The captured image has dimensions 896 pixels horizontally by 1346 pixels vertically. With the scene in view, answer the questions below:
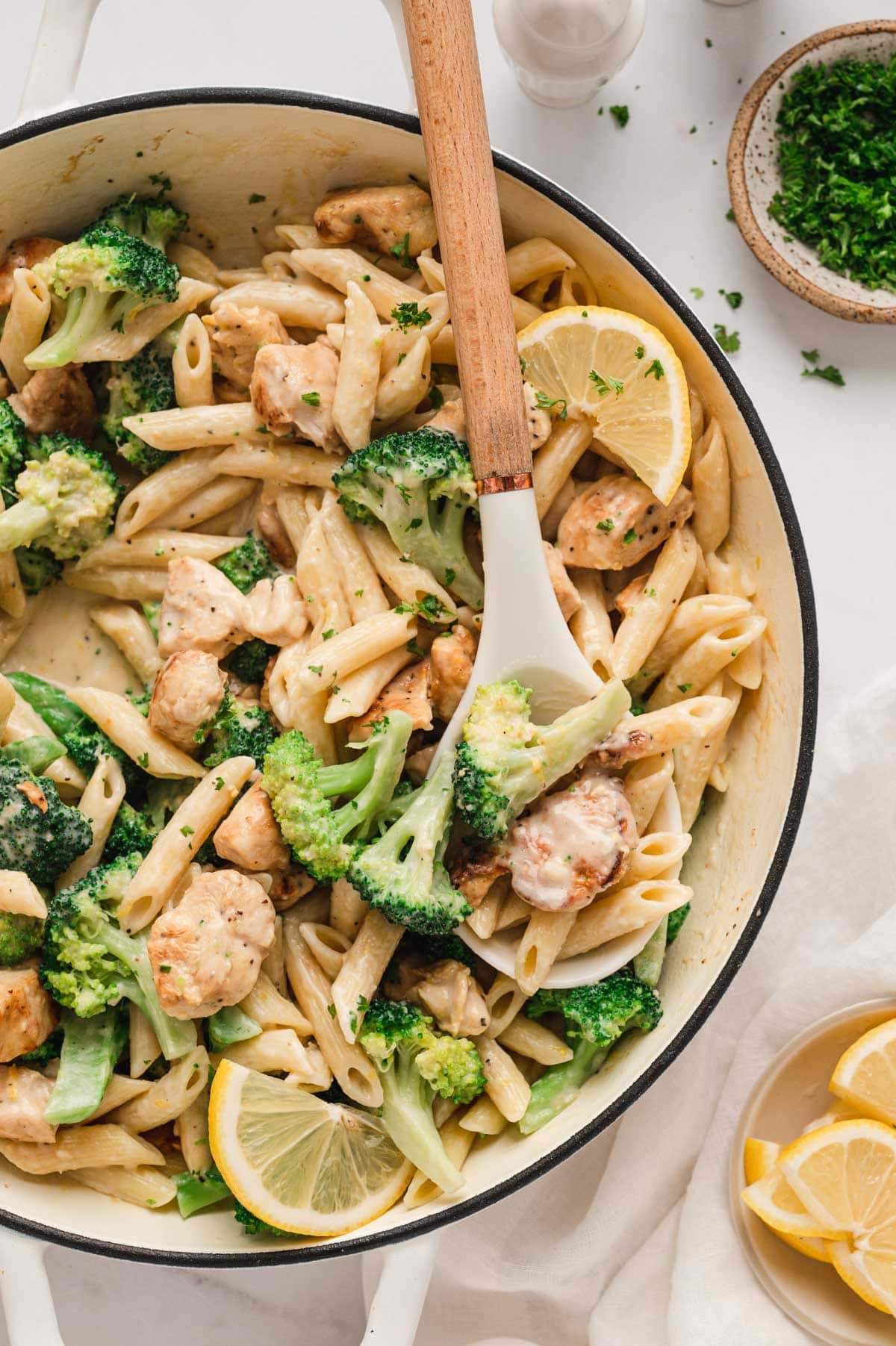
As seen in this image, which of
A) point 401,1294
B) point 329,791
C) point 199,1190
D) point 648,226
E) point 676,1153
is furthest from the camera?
point 648,226

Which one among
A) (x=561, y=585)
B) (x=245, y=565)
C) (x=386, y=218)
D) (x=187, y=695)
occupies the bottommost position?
(x=187, y=695)

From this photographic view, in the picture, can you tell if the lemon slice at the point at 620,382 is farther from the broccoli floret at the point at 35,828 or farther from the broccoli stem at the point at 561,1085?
the broccoli floret at the point at 35,828

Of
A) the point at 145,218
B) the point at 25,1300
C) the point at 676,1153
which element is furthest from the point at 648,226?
the point at 25,1300

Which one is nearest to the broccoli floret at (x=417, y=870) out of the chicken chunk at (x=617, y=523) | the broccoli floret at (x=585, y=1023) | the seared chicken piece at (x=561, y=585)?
the broccoli floret at (x=585, y=1023)

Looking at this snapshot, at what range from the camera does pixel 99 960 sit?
258cm

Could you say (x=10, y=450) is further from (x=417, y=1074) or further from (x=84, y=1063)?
(x=417, y=1074)

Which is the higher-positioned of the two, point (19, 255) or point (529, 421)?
point (19, 255)

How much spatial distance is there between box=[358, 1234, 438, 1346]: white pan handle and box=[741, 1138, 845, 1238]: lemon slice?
800mm

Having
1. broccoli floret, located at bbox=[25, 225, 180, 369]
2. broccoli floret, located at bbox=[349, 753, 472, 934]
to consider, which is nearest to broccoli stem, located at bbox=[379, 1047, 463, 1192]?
broccoli floret, located at bbox=[349, 753, 472, 934]

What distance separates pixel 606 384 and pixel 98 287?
1123mm

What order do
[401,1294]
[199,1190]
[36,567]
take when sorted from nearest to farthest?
[401,1294]
[199,1190]
[36,567]

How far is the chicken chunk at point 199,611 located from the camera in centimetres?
272

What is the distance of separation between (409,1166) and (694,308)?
215 cm

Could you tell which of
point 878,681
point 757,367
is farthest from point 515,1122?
point 757,367
